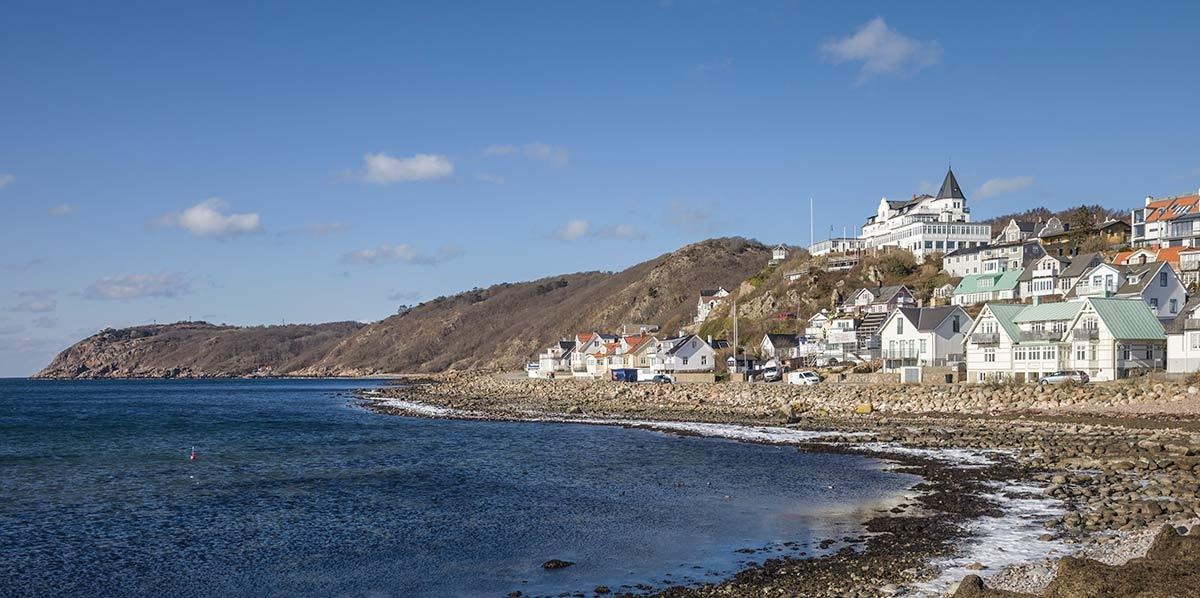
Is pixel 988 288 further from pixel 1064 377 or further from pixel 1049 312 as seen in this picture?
pixel 1064 377

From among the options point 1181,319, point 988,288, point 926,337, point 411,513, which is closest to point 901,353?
point 926,337

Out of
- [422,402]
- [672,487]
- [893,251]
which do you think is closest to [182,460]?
[672,487]

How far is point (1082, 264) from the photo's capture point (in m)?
78.1

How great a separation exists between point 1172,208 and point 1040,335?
38.9m

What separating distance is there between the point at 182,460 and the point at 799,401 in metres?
39.4

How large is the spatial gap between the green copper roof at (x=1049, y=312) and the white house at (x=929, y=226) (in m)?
47.5

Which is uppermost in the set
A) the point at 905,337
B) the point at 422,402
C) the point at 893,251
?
the point at 893,251

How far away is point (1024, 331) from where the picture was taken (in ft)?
196

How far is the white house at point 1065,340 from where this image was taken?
53.6 metres

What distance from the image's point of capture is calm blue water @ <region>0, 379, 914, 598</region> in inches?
795

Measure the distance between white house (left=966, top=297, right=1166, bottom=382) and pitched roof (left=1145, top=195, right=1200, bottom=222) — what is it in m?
31.6

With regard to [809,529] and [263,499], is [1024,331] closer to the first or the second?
[809,529]

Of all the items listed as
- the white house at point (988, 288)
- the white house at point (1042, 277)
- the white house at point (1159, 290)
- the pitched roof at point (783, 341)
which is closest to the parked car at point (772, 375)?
the pitched roof at point (783, 341)

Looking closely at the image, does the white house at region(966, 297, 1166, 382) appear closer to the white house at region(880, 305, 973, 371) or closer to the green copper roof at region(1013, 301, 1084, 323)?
the green copper roof at region(1013, 301, 1084, 323)
